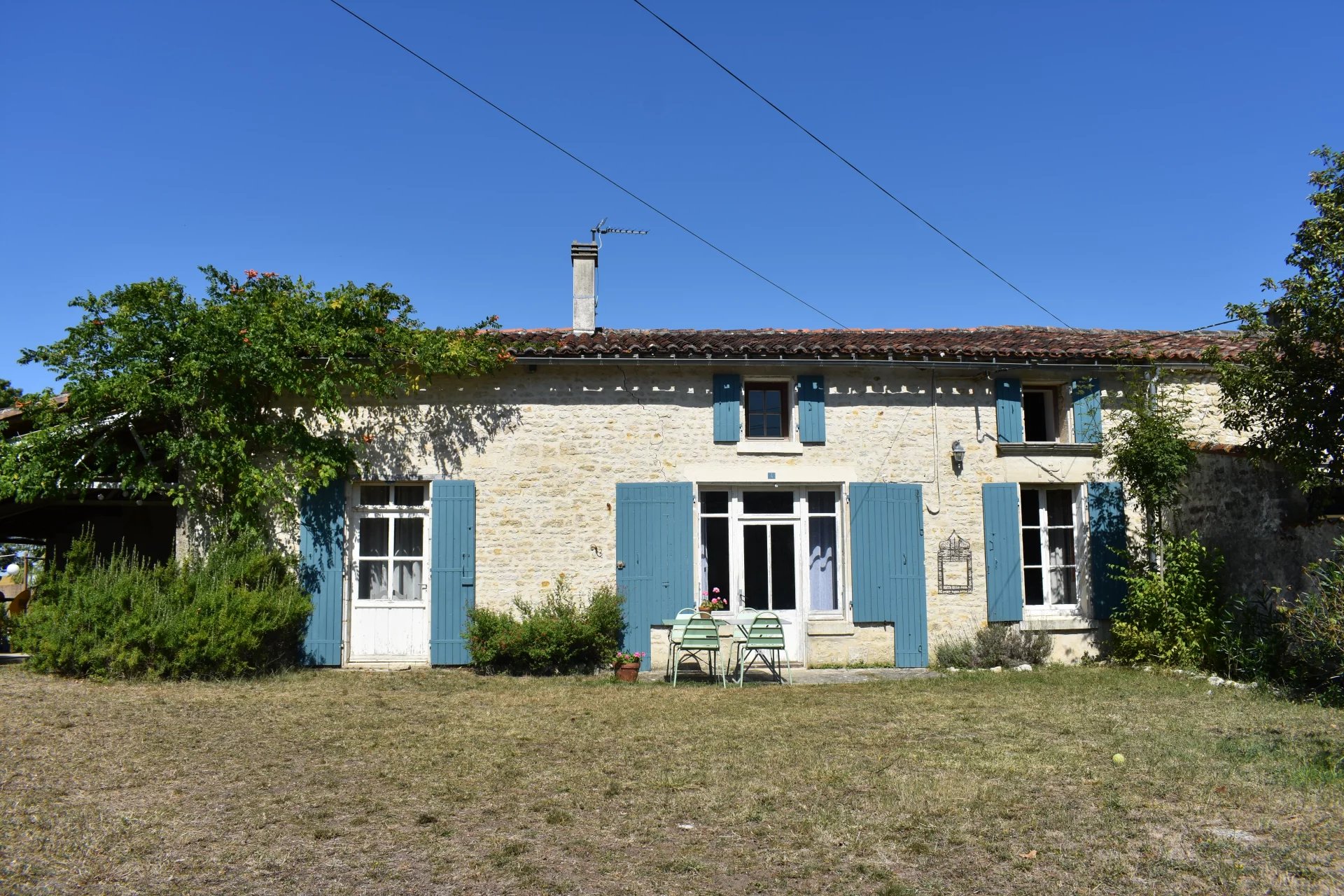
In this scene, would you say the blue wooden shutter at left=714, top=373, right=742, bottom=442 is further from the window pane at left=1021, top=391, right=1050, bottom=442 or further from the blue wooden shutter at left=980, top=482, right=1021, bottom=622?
the window pane at left=1021, top=391, right=1050, bottom=442

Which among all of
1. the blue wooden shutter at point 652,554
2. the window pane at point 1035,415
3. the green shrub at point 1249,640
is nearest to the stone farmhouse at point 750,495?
the blue wooden shutter at point 652,554

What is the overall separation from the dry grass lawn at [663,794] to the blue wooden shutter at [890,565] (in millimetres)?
2313

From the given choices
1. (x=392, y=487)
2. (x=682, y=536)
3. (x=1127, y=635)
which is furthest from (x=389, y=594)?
(x=1127, y=635)

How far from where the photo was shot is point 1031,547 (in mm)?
11242

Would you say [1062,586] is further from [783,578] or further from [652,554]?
[652,554]

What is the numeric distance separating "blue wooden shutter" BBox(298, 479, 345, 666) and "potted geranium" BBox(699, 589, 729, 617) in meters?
3.84

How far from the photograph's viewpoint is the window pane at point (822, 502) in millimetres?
10914

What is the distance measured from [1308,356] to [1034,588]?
390 cm

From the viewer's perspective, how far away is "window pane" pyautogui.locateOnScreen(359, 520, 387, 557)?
10484 millimetres

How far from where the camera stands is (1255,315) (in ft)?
28.6

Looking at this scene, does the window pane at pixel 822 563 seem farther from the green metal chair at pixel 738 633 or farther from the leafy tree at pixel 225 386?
the leafy tree at pixel 225 386

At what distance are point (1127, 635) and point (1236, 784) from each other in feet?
18.5

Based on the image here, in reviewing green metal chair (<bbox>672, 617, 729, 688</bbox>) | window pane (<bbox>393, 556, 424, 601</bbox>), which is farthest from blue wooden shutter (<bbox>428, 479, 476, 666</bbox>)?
green metal chair (<bbox>672, 617, 729, 688</bbox>)

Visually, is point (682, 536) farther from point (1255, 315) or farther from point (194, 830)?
point (194, 830)
